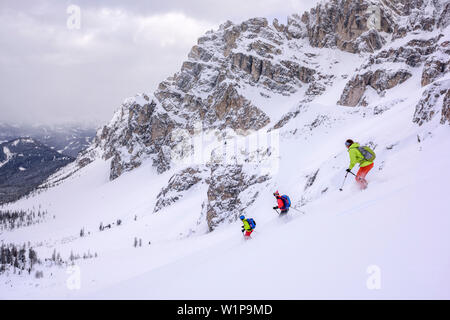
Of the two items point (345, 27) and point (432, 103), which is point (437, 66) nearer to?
point (432, 103)

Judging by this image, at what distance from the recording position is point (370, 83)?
6334 centimetres

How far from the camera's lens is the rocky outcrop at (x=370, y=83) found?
191ft

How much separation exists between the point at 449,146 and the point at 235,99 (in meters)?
112

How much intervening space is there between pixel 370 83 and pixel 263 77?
64.0 metres

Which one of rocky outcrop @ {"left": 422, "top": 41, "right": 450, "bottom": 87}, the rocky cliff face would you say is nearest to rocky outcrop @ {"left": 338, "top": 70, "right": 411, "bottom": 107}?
the rocky cliff face

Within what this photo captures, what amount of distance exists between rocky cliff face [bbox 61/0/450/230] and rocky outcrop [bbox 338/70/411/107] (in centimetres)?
25

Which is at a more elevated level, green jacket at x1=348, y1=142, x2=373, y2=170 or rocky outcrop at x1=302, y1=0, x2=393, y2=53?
rocky outcrop at x1=302, y1=0, x2=393, y2=53

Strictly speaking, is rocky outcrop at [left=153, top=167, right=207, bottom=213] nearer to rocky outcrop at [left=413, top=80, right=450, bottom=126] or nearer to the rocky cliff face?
the rocky cliff face

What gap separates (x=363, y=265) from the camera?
4320 millimetres

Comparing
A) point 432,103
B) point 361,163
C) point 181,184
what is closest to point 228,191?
point 432,103

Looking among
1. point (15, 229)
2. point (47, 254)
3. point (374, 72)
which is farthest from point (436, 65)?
point (15, 229)

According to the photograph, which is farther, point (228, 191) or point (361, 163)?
point (228, 191)

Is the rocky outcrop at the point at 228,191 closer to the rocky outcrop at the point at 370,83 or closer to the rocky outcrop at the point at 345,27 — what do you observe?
the rocky outcrop at the point at 370,83

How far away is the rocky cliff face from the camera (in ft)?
167
